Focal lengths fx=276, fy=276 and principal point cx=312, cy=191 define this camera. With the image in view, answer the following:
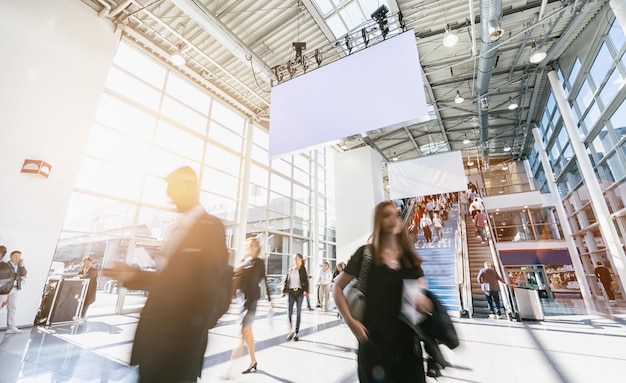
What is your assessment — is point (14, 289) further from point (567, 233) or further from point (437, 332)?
point (567, 233)

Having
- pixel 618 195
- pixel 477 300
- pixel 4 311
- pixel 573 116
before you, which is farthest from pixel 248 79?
pixel 618 195

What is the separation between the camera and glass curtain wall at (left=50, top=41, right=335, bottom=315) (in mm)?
7270

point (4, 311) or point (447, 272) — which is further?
point (447, 272)

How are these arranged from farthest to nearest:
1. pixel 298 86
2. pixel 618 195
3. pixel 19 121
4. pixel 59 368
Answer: pixel 618 195 → pixel 298 86 → pixel 19 121 → pixel 59 368

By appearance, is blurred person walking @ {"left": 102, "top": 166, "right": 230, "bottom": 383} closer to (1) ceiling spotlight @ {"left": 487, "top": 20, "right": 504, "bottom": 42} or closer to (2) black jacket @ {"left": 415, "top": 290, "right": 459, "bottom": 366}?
(2) black jacket @ {"left": 415, "top": 290, "right": 459, "bottom": 366}

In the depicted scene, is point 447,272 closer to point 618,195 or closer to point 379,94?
point 618,195

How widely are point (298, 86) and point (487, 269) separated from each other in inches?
253

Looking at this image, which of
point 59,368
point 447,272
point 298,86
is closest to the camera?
point 59,368

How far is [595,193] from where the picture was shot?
8203mm

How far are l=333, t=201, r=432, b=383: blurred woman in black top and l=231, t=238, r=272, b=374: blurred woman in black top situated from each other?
95.9 inches

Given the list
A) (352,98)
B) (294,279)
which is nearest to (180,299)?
(294,279)

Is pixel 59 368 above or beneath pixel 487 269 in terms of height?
beneath

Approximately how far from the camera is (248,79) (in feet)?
33.8

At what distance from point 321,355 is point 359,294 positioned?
3303 mm
